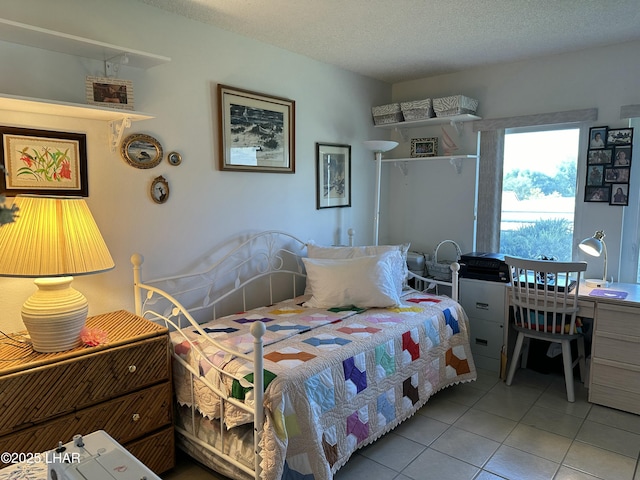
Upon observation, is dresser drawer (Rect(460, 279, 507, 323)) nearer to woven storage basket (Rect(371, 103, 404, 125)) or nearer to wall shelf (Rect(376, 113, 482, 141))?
wall shelf (Rect(376, 113, 482, 141))

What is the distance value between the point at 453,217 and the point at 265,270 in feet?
Result: 5.59

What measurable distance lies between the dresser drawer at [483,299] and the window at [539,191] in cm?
50

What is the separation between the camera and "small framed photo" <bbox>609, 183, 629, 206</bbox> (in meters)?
2.98

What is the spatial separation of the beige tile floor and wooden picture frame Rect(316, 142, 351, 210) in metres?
1.60

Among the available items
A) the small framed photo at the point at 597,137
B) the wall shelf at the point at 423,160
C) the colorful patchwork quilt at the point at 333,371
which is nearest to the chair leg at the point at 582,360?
the colorful patchwork quilt at the point at 333,371

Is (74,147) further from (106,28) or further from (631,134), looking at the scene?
(631,134)

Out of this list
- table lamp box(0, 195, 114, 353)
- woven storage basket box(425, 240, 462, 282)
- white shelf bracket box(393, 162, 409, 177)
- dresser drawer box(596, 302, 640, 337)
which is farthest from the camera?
white shelf bracket box(393, 162, 409, 177)

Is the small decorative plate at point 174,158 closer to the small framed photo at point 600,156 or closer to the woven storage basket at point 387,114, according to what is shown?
the woven storage basket at point 387,114

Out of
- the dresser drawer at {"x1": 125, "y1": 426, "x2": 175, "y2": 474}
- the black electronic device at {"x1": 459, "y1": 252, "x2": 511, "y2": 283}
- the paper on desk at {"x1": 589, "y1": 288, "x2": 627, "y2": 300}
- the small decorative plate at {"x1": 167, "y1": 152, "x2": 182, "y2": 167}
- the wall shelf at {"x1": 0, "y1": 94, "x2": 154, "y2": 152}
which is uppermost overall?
the wall shelf at {"x1": 0, "y1": 94, "x2": 154, "y2": 152}

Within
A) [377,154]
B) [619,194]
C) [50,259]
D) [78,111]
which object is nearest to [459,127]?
[377,154]

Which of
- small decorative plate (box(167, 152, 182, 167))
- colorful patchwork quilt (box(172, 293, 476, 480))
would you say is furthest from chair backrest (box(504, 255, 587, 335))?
small decorative plate (box(167, 152, 182, 167))

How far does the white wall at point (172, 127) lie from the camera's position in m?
2.02

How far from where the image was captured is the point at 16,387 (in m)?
1.61

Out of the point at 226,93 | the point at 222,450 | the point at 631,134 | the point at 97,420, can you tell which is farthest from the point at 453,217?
the point at 97,420
